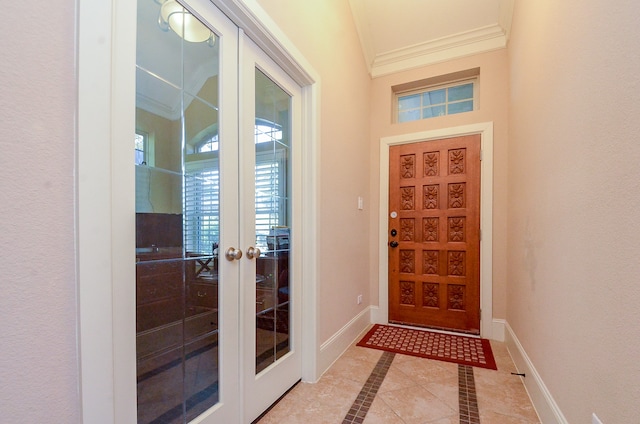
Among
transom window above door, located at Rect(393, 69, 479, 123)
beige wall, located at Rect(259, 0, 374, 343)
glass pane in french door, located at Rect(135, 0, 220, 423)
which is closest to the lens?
glass pane in french door, located at Rect(135, 0, 220, 423)

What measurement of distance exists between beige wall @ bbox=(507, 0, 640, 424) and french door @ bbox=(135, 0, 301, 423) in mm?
1379

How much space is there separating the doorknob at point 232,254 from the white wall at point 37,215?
1.99 feet

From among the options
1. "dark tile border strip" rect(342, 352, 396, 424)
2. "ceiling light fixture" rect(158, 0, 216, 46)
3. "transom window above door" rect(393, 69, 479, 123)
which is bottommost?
"dark tile border strip" rect(342, 352, 396, 424)

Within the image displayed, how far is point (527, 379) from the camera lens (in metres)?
1.77

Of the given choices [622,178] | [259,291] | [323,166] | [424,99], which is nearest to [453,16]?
[424,99]

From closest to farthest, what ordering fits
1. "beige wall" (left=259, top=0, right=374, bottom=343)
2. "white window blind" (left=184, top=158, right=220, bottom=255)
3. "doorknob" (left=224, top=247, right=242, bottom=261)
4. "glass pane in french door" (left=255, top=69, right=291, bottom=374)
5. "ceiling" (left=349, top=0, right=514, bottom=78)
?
"white window blind" (left=184, top=158, right=220, bottom=255) → "doorknob" (left=224, top=247, right=242, bottom=261) → "glass pane in french door" (left=255, top=69, right=291, bottom=374) → "beige wall" (left=259, top=0, right=374, bottom=343) → "ceiling" (left=349, top=0, right=514, bottom=78)

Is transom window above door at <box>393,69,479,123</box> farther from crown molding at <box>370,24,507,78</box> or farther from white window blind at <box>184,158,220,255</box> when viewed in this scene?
white window blind at <box>184,158,220,255</box>

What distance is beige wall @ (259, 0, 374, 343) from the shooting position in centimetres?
190

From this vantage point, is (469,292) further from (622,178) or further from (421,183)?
(622,178)

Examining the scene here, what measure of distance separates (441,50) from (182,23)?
2.67m

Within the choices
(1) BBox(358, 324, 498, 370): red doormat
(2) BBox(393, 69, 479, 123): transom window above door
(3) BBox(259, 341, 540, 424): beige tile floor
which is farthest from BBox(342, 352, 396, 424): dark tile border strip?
(2) BBox(393, 69, 479, 123): transom window above door

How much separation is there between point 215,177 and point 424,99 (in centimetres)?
266

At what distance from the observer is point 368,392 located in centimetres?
176

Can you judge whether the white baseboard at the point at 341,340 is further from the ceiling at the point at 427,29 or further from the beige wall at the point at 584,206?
the ceiling at the point at 427,29
